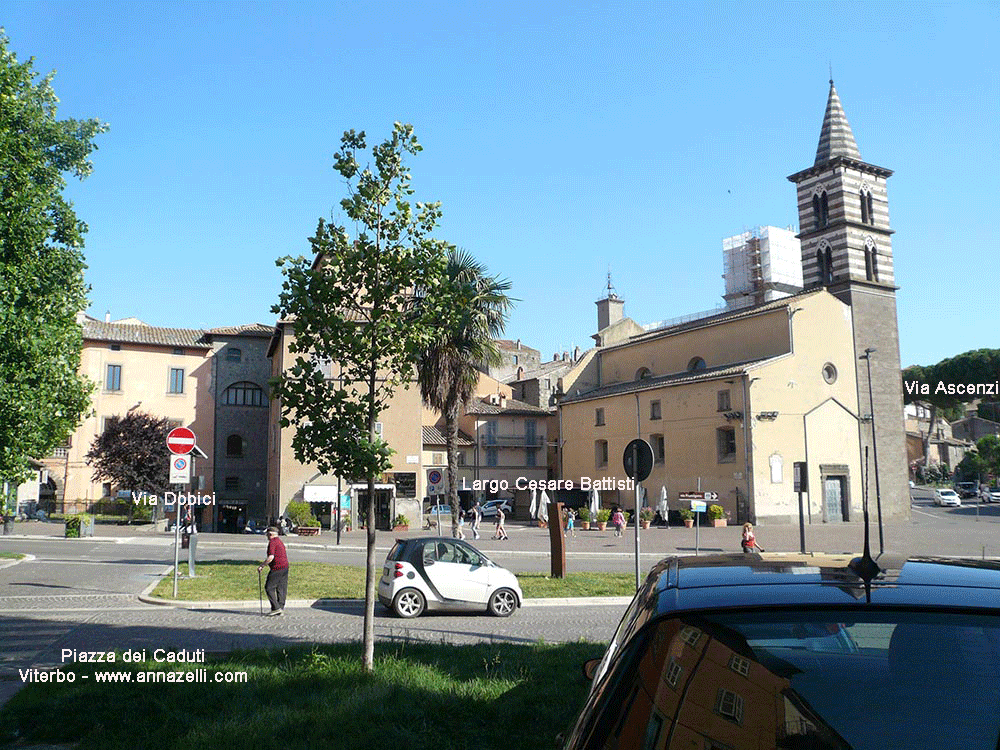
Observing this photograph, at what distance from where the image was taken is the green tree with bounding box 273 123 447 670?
27.7ft

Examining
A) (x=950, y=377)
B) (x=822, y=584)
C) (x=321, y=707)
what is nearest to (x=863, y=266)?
(x=950, y=377)

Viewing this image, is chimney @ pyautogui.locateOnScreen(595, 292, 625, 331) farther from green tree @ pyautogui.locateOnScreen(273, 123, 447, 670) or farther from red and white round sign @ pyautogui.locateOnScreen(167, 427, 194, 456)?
green tree @ pyautogui.locateOnScreen(273, 123, 447, 670)

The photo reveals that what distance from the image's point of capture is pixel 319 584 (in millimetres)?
17812

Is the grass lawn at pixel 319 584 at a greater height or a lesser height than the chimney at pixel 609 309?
→ lesser

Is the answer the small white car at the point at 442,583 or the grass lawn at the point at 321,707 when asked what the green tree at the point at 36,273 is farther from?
the grass lawn at the point at 321,707

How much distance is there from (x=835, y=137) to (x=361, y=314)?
55.3 meters

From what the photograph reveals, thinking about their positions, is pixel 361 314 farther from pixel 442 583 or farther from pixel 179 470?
pixel 179 470

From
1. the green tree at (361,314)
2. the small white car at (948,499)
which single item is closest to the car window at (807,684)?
the green tree at (361,314)

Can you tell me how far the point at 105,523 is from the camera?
153ft

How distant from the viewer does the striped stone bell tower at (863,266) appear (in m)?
49.2

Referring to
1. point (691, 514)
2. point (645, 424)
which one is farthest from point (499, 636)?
point (645, 424)

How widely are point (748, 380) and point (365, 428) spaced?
39.3 m

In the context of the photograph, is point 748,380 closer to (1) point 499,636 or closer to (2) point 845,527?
(2) point 845,527

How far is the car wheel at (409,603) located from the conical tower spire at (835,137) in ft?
166
